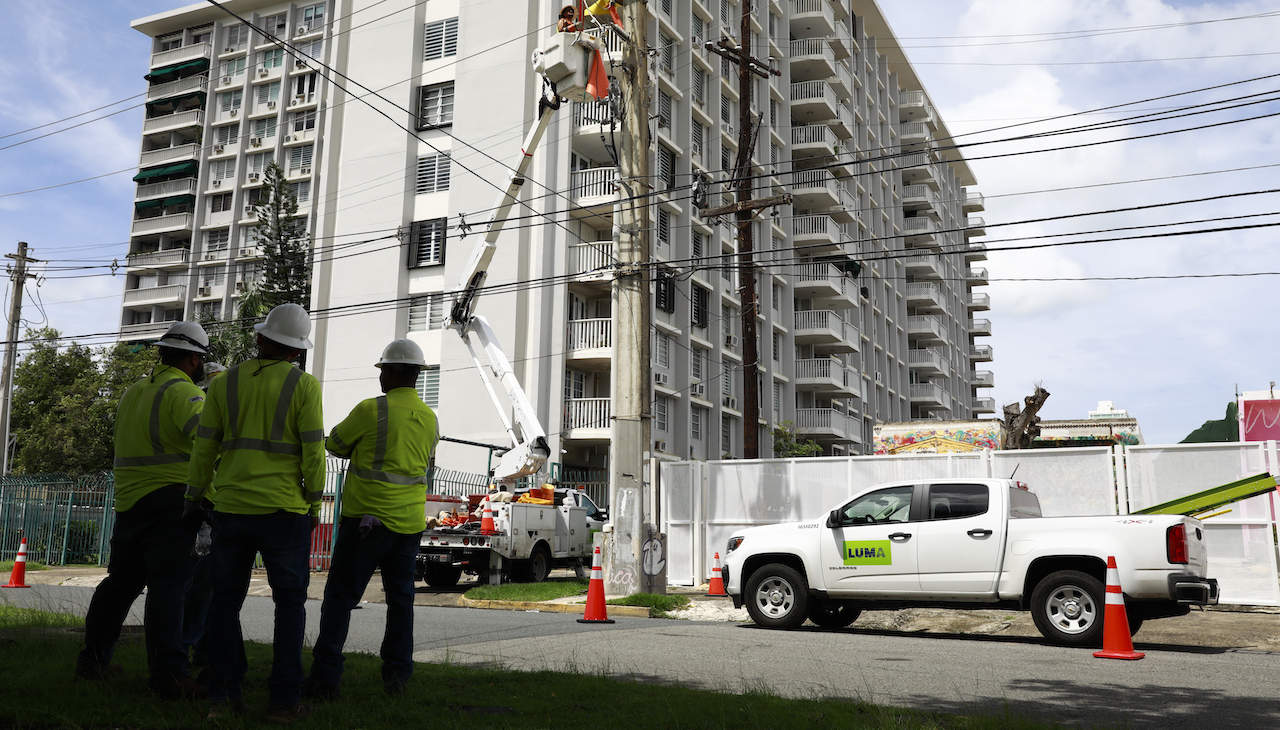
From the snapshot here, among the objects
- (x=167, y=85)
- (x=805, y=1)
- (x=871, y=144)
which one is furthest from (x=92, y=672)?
(x=167, y=85)

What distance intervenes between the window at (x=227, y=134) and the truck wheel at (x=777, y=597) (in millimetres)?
51548

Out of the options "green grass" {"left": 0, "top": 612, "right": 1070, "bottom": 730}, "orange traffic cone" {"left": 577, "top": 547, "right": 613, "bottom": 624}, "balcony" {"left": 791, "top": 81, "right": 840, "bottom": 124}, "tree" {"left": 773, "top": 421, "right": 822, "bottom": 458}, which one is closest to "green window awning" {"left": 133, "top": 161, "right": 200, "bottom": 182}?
"balcony" {"left": 791, "top": 81, "right": 840, "bottom": 124}

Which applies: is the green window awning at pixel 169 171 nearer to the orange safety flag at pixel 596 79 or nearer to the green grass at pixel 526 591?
the orange safety flag at pixel 596 79

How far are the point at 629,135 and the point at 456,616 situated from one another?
8188 mm

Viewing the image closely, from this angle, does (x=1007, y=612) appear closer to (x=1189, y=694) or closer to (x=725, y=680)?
(x=1189, y=694)

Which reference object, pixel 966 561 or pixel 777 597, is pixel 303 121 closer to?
pixel 777 597

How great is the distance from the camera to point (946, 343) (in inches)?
2682

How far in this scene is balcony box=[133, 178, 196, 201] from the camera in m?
55.2

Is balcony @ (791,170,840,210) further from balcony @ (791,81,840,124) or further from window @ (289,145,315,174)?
window @ (289,145,315,174)

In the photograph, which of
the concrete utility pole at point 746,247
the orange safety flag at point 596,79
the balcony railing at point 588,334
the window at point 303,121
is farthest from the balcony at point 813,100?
the orange safety flag at point 596,79

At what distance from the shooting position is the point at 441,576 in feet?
60.1

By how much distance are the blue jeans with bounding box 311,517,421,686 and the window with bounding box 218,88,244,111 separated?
55.9m

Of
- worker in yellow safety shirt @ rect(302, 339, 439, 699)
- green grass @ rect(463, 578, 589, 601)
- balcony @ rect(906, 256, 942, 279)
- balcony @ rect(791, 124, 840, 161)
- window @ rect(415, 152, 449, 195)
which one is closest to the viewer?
worker in yellow safety shirt @ rect(302, 339, 439, 699)

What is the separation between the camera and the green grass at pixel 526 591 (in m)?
14.6
